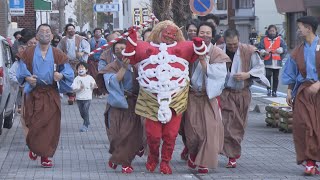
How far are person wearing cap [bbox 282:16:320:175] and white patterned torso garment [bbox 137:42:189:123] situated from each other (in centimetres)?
137

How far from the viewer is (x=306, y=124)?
1027 centimetres

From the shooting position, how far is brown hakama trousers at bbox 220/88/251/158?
1120 cm

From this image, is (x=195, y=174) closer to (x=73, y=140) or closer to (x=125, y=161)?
(x=125, y=161)

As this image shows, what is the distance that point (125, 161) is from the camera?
1074cm

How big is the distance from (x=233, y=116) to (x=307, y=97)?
1244 millimetres

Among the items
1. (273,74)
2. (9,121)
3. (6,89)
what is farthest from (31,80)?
Result: (273,74)

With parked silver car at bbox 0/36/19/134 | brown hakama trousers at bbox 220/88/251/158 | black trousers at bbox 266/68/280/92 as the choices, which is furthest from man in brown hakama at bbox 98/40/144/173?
black trousers at bbox 266/68/280/92

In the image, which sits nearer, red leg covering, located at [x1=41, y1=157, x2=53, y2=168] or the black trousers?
red leg covering, located at [x1=41, y1=157, x2=53, y2=168]

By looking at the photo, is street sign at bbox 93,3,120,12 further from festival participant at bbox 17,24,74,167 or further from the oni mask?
the oni mask

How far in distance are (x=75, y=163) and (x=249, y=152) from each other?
265cm

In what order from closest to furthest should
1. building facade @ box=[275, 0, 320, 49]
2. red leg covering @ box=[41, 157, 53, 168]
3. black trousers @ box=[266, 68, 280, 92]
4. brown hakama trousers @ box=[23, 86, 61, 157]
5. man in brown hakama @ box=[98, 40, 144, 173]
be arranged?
1. man in brown hakama @ box=[98, 40, 144, 173]
2. brown hakama trousers @ box=[23, 86, 61, 157]
3. red leg covering @ box=[41, 157, 53, 168]
4. black trousers @ box=[266, 68, 280, 92]
5. building facade @ box=[275, 0, 320, 49]

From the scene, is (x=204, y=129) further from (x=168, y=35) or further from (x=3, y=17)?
(x=3, y=17)

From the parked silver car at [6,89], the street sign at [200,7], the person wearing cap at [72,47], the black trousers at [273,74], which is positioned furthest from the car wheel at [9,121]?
the black trousers at [273,74]

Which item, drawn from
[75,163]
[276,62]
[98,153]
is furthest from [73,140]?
[276,62]
